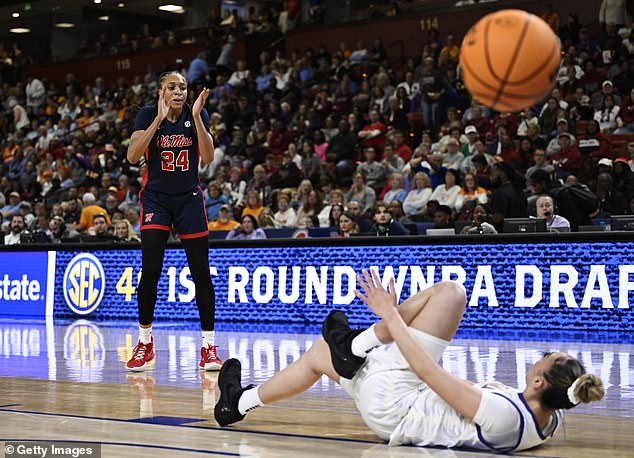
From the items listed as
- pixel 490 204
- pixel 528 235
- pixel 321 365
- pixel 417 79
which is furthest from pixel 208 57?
pixel 321 365

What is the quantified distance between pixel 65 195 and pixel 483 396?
52.0 ft

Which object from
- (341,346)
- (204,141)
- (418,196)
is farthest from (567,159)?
(341,346)

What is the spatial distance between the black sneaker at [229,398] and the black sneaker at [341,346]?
575 mm

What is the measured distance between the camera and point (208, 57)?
21.9 metres

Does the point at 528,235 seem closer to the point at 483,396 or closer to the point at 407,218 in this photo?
the point at 407,218

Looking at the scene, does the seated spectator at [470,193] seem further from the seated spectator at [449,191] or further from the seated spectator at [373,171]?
the seated spectator at [373,171]

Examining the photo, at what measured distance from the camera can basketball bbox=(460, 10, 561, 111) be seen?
4.42 meters

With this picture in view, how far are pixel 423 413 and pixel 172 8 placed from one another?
25335 millimetres

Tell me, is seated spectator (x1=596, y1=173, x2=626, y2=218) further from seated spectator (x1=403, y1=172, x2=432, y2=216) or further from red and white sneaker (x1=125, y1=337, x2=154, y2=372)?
red and white sneaker (x1=125, y1=337, x2=154, y2=372)

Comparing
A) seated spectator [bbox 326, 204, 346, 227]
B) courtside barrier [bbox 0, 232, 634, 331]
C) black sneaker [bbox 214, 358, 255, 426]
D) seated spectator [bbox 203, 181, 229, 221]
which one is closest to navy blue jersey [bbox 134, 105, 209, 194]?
black sneaker [bbox 214, 358, 255, 426]

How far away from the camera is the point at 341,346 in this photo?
389cm

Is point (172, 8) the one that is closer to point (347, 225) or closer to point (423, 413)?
point (347, 225)

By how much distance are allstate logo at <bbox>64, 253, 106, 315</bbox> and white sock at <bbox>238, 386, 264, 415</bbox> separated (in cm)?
813

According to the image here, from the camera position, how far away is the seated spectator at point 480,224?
10.0 meters
